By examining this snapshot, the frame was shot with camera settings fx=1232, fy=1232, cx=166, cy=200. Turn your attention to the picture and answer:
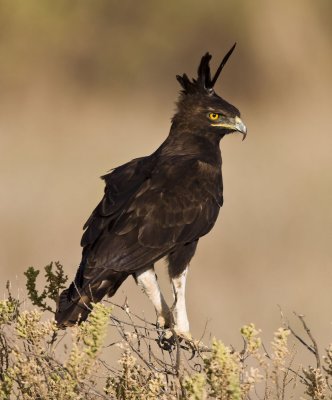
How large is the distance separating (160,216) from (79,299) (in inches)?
39.0

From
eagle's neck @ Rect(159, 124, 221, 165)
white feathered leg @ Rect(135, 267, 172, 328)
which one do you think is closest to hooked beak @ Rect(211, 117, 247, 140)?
eagle's neck @ Rect(159, 124, 221, 165)

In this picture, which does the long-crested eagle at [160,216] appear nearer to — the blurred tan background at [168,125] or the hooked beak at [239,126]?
the hooked beak at [239,126]

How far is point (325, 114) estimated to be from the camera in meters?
18.5

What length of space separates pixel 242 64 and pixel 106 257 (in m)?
12.9

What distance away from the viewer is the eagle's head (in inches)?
318

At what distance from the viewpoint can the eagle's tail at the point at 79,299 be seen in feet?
20.9

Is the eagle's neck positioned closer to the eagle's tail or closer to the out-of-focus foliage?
the eagle's tail

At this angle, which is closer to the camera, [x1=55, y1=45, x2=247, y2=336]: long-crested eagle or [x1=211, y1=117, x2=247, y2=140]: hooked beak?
[x1=55, y1=45, x2=247, y2=336]: long-crested eagle

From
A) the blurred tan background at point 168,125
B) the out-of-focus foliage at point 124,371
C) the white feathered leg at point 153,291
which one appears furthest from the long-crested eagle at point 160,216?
the blurred tan background at point 168,125

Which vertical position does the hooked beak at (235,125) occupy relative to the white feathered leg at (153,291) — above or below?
above

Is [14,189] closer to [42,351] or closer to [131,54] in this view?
[131,54]

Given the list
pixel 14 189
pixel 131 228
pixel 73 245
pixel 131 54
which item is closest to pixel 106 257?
pixel 131 228

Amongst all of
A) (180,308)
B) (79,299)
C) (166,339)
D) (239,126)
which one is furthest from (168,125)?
(79,299)

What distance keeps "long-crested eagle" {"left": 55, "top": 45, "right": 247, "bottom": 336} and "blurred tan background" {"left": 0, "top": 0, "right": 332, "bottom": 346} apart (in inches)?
143
